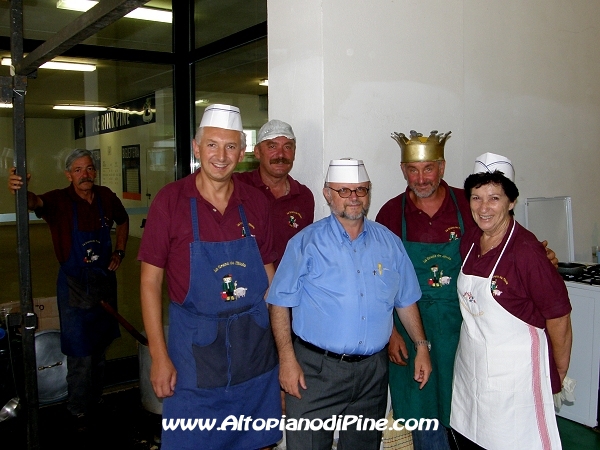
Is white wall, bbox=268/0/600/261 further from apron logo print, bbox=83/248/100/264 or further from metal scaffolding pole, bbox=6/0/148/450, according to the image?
apron logo print, bbox=83/248/100/264

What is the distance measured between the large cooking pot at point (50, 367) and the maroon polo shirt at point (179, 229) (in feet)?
7.78

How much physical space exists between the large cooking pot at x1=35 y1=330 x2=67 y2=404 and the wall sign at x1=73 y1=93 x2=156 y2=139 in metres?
1.58

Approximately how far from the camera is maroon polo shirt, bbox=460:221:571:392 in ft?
7.81

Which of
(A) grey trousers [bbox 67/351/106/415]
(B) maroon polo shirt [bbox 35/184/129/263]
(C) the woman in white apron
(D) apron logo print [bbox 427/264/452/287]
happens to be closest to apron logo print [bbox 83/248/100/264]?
(B) maroon polo shirt [bbox 35/184/129/263]

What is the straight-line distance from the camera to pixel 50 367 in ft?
14.3

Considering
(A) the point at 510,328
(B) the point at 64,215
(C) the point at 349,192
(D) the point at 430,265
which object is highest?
(C) the point at 349,192

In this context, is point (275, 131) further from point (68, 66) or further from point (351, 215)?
point (68, 66)

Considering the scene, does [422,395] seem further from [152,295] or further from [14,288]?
[14,288]

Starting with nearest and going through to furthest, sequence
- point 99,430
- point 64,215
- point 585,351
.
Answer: point 585,351 < point 99,430 < point 64,215

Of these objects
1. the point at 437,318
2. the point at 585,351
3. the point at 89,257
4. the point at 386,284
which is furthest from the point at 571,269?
the point at 89,257

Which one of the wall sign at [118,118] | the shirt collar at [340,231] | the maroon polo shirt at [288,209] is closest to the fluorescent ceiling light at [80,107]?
the wall sign at [118,118]

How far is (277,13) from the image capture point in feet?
11.0

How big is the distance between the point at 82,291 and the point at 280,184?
1.89 metres

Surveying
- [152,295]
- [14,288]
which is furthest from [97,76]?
[152,295]
